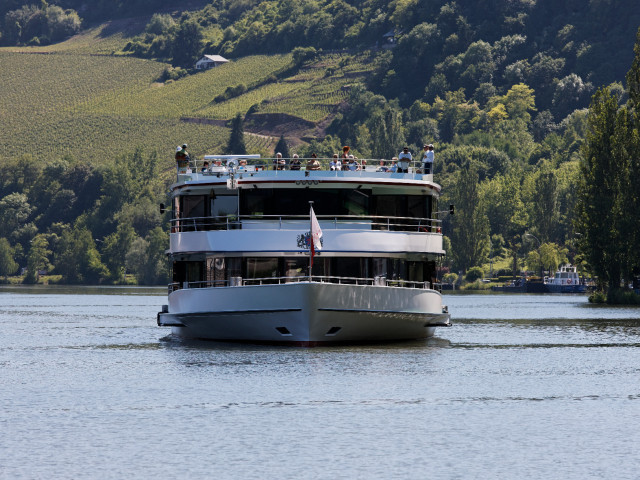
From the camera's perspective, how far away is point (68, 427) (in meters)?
34.7

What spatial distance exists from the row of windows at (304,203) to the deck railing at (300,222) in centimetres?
27

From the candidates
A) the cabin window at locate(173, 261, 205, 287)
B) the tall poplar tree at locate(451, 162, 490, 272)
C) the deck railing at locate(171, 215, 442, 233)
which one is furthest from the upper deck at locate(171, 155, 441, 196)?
the tall poplar tree at locate(451, 162, 490, 272)

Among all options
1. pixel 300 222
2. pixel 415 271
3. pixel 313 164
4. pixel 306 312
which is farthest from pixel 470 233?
pixel 306 312

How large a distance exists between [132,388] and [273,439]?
35.8 feet

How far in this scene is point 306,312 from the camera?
4953 cm

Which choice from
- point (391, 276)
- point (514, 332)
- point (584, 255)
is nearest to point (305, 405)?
point (391, 276)

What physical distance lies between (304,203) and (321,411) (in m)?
16.3

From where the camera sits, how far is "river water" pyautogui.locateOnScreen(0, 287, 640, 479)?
98.4 feet

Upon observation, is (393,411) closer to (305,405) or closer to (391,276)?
(305,405)

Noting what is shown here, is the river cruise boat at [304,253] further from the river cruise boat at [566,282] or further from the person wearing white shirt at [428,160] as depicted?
the river cruise boat at [566,282]

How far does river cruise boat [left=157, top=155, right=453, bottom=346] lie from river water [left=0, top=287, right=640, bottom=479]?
3.91ft

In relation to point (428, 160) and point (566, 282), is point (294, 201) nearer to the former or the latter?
point (428, 160)

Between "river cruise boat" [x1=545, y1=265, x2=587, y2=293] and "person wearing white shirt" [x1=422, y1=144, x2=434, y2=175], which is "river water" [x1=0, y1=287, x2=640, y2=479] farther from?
"river cruise boat" [x1=545, y1=265, x2=587, y2=293]

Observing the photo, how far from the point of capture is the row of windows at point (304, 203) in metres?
52.5
